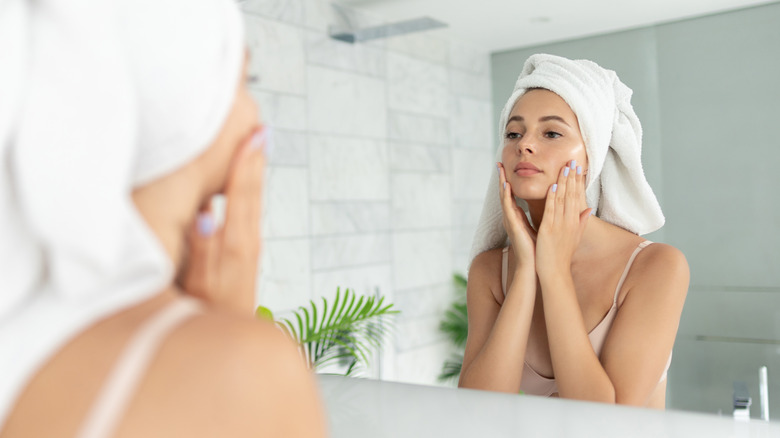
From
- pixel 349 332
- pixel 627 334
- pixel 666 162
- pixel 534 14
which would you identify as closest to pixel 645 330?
pixel 627 334

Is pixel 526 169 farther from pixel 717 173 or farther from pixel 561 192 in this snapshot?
pixel 717 173

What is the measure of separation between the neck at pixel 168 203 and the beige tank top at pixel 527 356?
769 millimetres

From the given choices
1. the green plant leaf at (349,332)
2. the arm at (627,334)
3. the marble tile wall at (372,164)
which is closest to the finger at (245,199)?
the arm at (627,334)

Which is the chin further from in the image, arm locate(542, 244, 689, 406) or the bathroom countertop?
the bathroom countertop

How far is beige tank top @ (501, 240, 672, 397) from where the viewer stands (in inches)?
37.3

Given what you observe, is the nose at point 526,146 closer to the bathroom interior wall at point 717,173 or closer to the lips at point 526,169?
the lips at point 526,169

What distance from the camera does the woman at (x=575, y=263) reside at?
880mm

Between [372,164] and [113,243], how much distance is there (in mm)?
2537

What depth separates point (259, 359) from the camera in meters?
0.25

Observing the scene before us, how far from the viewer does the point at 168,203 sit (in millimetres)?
293

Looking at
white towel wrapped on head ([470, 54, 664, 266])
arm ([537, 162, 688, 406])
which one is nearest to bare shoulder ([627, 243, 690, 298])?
arm ([537, 162, 688, 406])

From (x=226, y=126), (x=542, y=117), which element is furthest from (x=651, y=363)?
(x=226, y=126)

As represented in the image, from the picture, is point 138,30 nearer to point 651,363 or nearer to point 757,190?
point 651,363

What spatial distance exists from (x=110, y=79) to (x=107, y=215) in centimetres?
5
